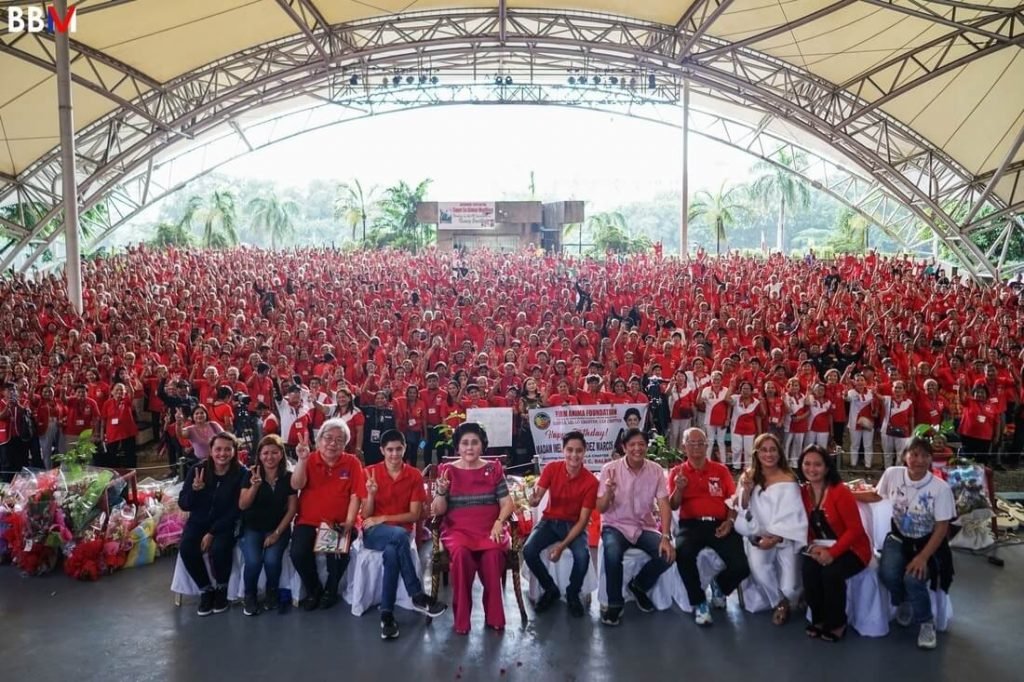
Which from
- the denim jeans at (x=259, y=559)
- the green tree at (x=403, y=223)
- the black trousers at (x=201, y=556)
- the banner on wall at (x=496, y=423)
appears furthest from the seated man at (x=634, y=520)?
the green tree at (x=403, y=223)

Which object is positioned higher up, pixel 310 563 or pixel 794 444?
pixel 794 444

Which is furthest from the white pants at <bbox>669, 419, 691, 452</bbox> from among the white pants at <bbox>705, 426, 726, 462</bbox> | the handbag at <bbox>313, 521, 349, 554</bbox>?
the handbag at <bbox>313, 521, 349, 554</bbox>

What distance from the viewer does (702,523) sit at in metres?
5.44

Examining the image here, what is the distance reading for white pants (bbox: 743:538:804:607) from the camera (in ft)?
16.9

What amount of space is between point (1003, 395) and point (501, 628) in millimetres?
6410

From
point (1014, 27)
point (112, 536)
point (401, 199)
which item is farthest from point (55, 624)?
point (401, 199)

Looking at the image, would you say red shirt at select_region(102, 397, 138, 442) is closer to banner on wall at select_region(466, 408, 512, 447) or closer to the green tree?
banner on wall at select_region(466, 408, 512, 447)

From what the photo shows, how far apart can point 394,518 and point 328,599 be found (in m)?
0.72

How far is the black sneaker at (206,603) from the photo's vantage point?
5.32 meters

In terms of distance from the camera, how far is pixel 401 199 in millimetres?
39312

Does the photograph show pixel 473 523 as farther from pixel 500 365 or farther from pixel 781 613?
pixel 500 365

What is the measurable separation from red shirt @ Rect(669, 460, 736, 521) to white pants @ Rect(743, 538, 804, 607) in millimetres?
311

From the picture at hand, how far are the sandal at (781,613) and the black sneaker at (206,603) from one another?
369 centimetres

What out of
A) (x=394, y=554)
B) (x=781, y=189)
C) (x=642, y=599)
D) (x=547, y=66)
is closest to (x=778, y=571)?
(x=642, y=599)
